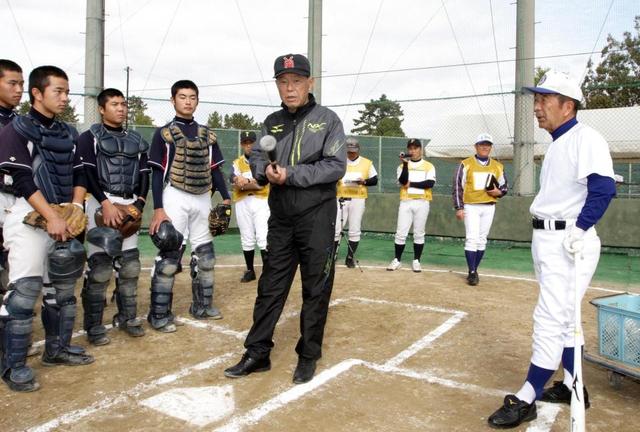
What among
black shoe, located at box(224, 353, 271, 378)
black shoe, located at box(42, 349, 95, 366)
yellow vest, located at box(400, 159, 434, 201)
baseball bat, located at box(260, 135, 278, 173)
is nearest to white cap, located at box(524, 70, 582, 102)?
baseball bat, located at box(260, 135, 278, 173)

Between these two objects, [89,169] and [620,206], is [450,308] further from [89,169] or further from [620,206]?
[620,206]

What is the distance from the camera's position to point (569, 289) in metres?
3.60

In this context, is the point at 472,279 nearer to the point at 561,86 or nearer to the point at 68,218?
the point at 561,86

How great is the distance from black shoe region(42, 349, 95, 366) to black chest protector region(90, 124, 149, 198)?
5.07 ft

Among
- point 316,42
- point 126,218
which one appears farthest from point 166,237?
point 316,42

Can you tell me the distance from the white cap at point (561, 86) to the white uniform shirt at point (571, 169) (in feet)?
0.71

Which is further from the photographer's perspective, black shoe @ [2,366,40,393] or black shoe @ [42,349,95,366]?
black shoe @ [42,349,95,366]

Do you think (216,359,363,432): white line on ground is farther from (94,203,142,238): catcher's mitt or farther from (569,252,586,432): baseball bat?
(94,203,142,238): catcher's mitt

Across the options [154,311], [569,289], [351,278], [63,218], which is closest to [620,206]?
[351,278]

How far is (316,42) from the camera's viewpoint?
13281 millimetres

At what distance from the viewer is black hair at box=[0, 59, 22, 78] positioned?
5098 millimetres

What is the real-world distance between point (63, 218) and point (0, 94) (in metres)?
1.77

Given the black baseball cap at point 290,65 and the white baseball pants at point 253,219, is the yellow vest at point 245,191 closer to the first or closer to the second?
the white baseball pants at point 253,219

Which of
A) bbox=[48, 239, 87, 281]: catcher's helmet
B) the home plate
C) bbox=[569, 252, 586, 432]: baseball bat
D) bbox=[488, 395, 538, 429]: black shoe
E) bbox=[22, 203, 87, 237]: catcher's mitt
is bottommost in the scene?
the home plate
